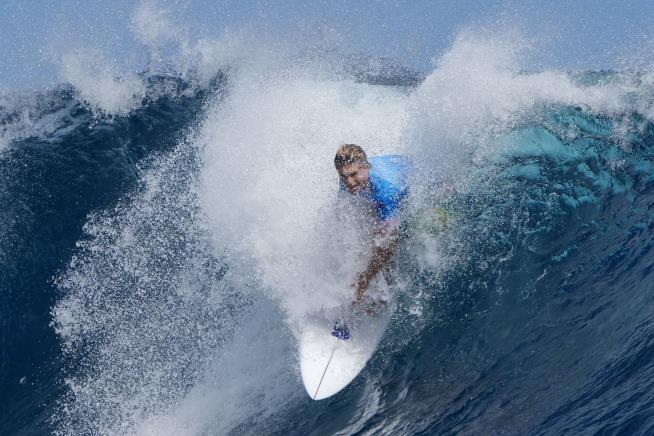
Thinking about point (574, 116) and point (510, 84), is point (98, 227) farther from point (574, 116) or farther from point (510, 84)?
point (574, 116)

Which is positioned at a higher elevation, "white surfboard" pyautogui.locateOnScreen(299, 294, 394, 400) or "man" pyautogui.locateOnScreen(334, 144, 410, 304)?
"man" pyautogui.locateOnScreen(334, 144, 410, 304)

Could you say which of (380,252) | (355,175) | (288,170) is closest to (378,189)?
(355,175)

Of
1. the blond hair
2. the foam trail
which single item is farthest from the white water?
the blond hair

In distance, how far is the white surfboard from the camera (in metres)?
5.17

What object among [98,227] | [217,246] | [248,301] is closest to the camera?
[248,301]

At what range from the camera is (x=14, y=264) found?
8.04 m

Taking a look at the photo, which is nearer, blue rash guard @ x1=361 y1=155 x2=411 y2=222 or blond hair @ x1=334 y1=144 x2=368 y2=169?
blond hair @ x1=334 y1=144 x2=368 y2=169

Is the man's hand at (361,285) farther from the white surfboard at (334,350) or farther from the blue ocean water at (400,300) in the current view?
the blue ocean water at (400,300)

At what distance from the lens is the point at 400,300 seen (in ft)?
18.7

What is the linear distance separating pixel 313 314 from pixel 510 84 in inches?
173

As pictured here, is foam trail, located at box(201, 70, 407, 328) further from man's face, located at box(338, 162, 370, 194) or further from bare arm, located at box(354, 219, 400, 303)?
man's face, located at box(338, 162, 370, 194)

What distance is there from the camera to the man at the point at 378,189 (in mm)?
5152

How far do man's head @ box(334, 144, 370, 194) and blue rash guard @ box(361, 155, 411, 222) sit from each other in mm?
106

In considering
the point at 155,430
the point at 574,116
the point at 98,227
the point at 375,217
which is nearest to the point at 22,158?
the point at 98,227
